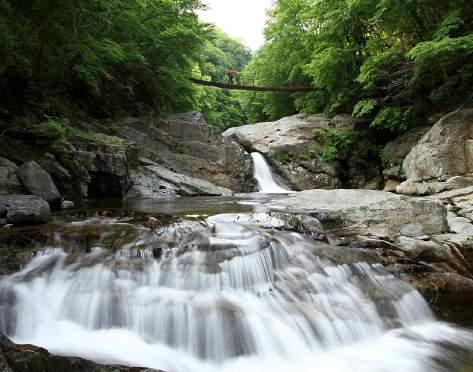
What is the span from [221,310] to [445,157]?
30.0ft

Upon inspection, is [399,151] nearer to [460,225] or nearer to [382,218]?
[460,225]

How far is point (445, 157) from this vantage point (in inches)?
395

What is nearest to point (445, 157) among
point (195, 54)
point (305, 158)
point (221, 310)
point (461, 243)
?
point (461, 243)

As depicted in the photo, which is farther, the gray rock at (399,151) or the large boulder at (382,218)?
the gray rock at (399,151)

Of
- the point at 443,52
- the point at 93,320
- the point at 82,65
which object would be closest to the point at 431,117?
the point at 443,52

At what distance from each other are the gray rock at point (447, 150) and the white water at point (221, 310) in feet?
22.1

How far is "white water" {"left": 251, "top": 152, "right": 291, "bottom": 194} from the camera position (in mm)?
13961

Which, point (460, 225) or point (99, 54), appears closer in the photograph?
point (460, 225)

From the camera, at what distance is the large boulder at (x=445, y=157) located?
977 cm

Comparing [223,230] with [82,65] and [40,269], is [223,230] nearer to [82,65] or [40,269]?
[40,269]

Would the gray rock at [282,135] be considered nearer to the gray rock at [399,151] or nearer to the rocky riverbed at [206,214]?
the gray rock at [399,151]

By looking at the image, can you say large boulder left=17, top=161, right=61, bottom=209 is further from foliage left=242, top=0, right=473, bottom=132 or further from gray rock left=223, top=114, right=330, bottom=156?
gray rock left=223, top=114, right=330, bottom=156

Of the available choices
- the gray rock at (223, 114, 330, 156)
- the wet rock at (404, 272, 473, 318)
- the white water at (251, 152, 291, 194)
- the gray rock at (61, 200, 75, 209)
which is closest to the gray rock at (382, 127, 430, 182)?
the gray rock at (223, 114, 330, 156)

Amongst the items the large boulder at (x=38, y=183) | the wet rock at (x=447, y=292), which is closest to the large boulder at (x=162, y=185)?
the large boulder at (x=38, y=183)
